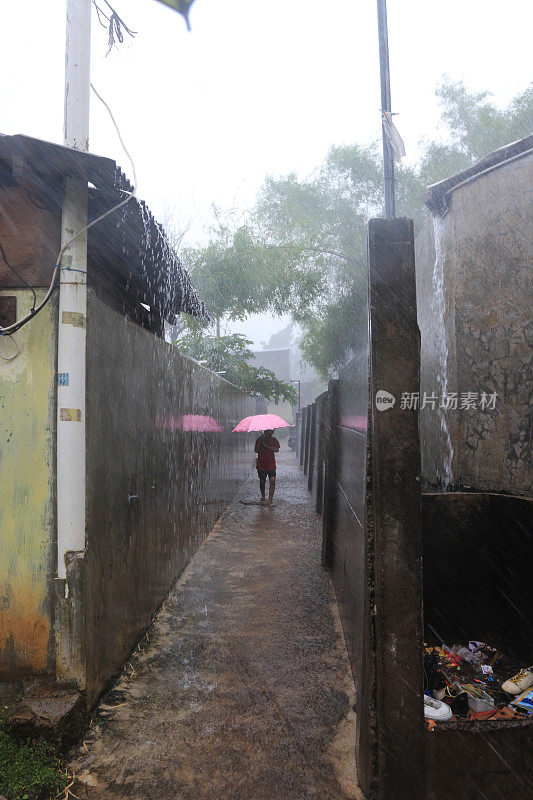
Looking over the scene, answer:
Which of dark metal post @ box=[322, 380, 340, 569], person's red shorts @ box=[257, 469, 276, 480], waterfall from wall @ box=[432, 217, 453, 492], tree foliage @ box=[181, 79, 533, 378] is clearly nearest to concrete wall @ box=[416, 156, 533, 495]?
waterfall from wall @ box=[432, 217, 453, 492]

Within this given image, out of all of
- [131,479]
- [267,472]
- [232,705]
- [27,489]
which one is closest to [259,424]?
[267,472]

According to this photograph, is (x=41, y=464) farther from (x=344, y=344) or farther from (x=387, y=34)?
(x=344, y=344)

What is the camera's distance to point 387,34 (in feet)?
18.8

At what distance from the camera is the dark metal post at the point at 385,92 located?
536 centimetres

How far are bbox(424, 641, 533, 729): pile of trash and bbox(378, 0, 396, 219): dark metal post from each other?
13.9ft

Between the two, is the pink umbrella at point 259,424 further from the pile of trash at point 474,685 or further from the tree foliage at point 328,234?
the tree foliage at point 328,234

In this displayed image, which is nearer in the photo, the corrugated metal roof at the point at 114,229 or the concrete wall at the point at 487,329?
the corrugated metal roof at the point at 114,229

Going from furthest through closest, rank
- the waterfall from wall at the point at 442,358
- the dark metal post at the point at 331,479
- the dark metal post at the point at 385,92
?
the dark metal post at the point at 331,479 < the dark metal post at the point at 385,92 < the waterfall from wall at the point at 442,358

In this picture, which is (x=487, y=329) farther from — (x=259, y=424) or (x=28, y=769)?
(x=259, y=424)

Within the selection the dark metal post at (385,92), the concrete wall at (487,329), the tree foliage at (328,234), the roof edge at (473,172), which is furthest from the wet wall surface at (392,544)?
the tree foliage at (328,234)

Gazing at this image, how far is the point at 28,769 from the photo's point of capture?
247 centimetres

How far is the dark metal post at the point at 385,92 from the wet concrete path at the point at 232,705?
4.30 metres

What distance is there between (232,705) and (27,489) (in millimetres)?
1865

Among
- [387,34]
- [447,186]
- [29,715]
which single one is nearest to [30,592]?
[29,715]
